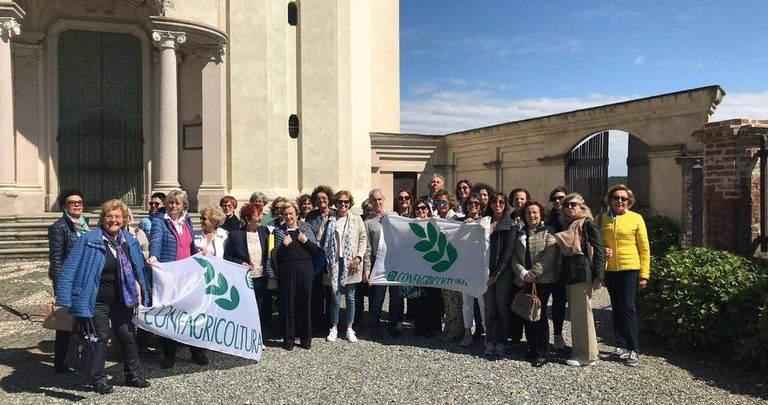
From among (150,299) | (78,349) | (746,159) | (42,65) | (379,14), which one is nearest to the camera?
(78,349)

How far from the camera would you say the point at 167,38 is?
45.6 ft

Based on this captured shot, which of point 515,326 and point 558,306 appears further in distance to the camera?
point 515,326

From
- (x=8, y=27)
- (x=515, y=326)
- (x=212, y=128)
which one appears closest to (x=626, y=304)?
(x=515, y=326)

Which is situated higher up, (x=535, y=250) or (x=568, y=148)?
(x=568, y=148)

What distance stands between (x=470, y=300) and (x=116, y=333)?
3819 mm

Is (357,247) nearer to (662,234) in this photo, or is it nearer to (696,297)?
(696,297)

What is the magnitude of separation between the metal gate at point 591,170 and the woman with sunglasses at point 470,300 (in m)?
7.68

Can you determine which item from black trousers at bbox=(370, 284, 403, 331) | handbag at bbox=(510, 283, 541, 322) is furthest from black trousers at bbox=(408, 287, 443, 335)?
handbag at bbox=(510, 283, 541, 322)

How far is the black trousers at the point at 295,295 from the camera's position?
6520 mm

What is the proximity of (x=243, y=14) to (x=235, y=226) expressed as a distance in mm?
9991

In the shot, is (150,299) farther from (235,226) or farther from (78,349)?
(235,226)

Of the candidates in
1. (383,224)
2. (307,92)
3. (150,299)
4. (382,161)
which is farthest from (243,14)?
(150,299)

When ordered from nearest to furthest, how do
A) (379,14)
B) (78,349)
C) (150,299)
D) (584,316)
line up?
(78,349), (150,299), (584,316), (379,14)

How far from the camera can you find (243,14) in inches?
607
